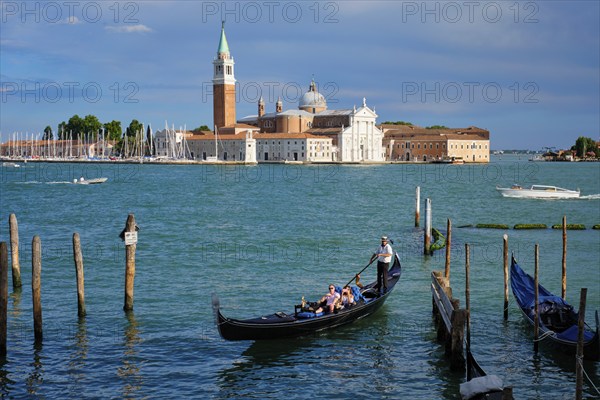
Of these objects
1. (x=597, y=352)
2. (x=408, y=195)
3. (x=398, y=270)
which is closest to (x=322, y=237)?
(x=398, y=270)

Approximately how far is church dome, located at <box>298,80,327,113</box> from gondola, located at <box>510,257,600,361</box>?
312ft

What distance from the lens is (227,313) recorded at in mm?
11391

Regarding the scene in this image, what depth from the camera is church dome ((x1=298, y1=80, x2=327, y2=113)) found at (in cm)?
10506

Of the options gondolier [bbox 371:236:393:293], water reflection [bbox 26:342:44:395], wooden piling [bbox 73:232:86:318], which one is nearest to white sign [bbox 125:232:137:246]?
wooden piling [bbox 73:232:86:318]

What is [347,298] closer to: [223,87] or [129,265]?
[129,265]

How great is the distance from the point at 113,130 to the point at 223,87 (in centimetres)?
1984

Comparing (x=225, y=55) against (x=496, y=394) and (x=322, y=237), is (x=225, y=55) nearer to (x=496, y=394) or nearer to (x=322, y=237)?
(x=322, y=237)

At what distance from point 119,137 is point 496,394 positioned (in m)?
107

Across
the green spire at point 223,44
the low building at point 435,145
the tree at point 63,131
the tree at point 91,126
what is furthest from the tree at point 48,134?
the low building at point 435,145

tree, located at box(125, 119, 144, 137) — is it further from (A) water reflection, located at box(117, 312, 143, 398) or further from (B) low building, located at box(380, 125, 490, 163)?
(A) water reflection, located at box(117, 312, 143, 398)

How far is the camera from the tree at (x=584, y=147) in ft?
455

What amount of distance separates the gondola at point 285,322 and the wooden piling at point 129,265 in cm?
242

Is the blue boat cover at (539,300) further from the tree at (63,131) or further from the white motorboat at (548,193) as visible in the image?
the tree at (63,131)

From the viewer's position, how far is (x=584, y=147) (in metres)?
138
